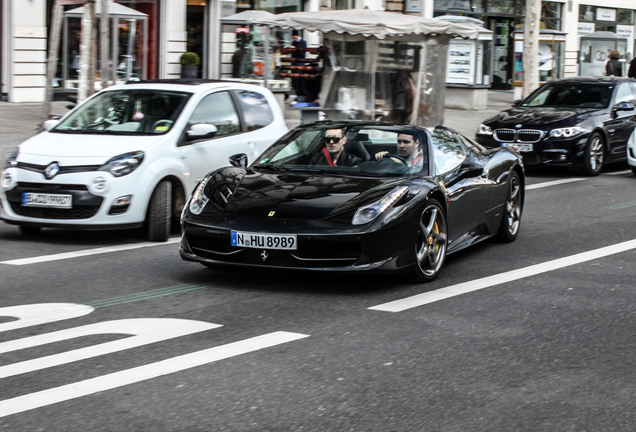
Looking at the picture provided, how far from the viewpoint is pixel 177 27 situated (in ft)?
88.1

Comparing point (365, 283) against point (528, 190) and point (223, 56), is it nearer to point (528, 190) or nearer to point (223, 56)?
point (528, 190)

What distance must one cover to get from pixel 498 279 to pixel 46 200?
3.98 metres

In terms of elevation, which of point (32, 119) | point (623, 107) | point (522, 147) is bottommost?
point (522, 147)

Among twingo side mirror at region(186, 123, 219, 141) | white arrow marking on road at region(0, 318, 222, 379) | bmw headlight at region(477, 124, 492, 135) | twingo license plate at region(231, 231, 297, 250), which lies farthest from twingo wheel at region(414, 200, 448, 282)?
bmw headlight at region(477, 124, 492, 135)

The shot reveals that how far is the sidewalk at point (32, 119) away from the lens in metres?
16.6

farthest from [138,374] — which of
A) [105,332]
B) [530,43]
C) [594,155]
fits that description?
[530,43]

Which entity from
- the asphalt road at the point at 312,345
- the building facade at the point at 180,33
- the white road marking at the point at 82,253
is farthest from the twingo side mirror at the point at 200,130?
the building facade at the point at 180,33

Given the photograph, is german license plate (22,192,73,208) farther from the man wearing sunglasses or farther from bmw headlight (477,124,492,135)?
bmw headlight (477,124,492,135)

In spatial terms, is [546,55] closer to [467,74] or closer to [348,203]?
[467,74]

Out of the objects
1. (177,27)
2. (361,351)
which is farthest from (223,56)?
(361,351)

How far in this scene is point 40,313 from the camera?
6.03 m

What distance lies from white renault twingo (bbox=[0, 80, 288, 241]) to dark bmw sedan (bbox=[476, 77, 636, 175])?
609 centimetres

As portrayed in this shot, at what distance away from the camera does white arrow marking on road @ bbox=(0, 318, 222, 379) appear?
4872 millimetres

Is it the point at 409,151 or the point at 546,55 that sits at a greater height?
the point at 546,55
